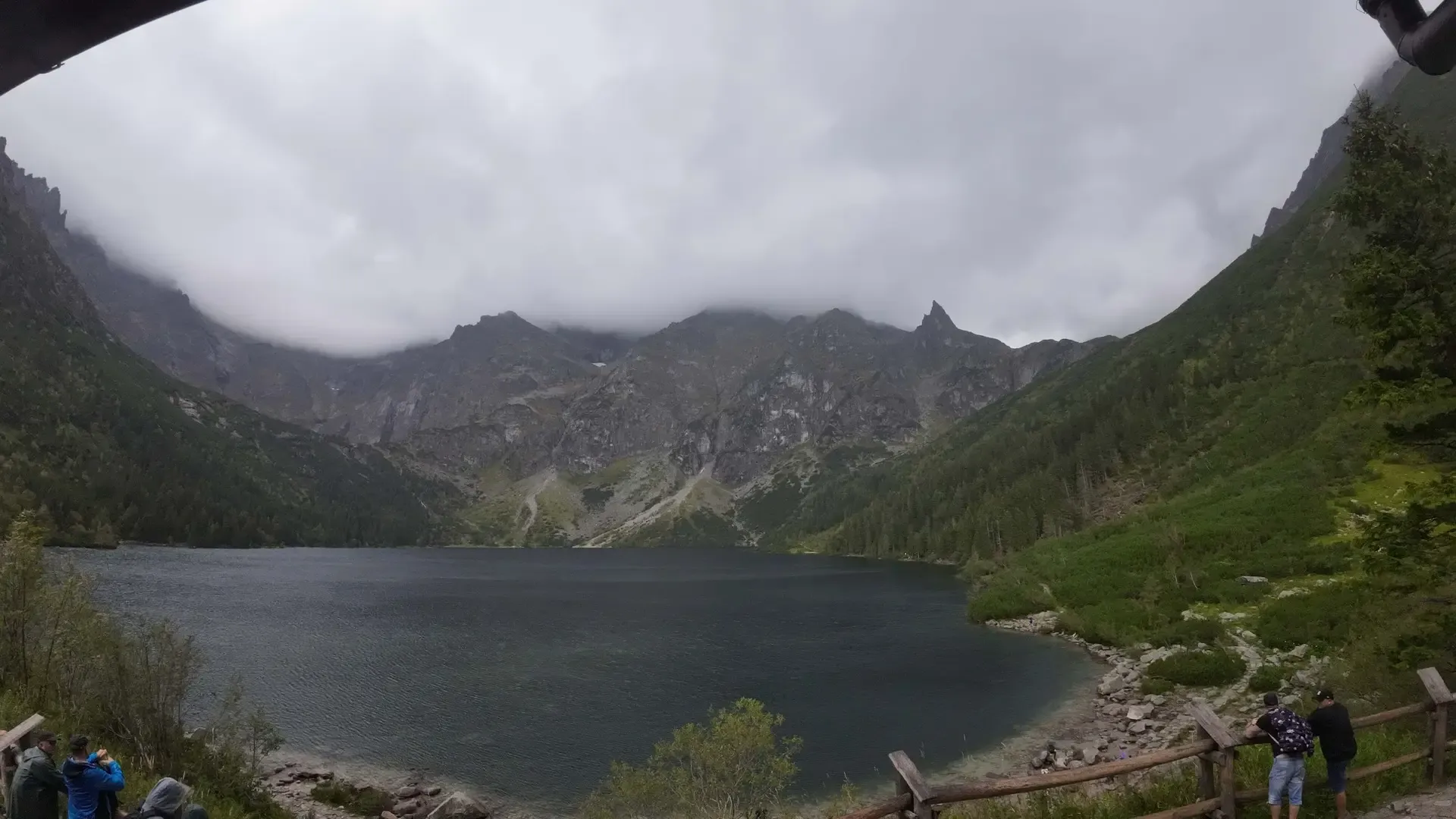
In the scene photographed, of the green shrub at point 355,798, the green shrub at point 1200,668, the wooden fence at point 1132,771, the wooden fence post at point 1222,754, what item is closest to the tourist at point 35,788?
the wooden fence at point 1132,771

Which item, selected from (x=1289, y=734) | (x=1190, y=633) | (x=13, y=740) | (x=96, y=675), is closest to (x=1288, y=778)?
(x=1289, y=734)

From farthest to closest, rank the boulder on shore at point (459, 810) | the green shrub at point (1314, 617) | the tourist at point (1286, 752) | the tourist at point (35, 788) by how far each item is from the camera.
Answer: the green shrub at point (1314, 617), the boulder on shore at point (459, 810), the tourist at point (35, 788), the tourist at point (1286, 752)

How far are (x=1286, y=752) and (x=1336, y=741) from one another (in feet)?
4.79

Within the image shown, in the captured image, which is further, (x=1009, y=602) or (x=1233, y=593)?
(x=1009, y=602)

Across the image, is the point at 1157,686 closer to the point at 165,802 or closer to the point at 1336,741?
the point at 1336,741

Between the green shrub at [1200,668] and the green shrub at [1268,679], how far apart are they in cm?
280

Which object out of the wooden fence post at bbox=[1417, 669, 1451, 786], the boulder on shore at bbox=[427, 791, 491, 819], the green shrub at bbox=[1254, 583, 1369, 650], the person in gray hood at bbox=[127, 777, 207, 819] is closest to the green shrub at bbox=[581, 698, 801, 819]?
the boulder on shore at bbox=[427, 791, 491, 819]

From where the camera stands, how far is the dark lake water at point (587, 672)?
4450cm

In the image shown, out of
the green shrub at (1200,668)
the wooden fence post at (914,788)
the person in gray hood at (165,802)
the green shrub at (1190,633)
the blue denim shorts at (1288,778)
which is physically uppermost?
the person in gray hood at (165,802)

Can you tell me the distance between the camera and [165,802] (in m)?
12.7

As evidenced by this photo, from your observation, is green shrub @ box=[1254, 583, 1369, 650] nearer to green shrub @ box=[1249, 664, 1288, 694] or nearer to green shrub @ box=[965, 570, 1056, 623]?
green shrub @ box=[1249, 664, 1288, 694]

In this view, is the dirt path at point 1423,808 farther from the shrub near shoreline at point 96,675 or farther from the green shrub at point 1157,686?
the green shrub at point 1157,686

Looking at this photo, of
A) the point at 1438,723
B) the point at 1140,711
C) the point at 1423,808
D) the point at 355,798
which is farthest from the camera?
the point at 1140,711

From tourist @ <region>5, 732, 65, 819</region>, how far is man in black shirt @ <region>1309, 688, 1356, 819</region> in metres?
24.5
